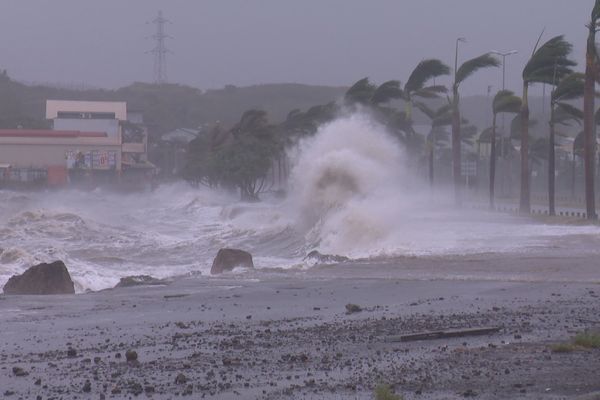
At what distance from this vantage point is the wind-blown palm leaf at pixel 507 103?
49312 millimetres

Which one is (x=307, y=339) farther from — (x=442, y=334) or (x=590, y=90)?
(x=590, y=90)

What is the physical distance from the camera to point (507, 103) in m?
49.2

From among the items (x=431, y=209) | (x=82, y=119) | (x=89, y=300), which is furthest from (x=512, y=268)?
(x=82, y=119)

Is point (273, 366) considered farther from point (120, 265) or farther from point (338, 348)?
point (120, 265)

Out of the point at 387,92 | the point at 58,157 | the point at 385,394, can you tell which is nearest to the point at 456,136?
the point at 387,92

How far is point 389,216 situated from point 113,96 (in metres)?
170

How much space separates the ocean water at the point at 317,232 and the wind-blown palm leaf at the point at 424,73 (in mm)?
7924

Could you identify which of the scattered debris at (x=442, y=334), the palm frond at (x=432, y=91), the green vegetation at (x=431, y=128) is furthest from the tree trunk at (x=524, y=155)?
the scattered debris at (x=442, y=334)

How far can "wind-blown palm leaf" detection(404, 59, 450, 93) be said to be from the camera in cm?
5609

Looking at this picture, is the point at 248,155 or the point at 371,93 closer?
the point at 371,93

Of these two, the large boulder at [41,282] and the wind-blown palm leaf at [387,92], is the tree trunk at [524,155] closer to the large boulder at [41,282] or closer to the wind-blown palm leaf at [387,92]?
the wind-blown palm leaf at [387,92]

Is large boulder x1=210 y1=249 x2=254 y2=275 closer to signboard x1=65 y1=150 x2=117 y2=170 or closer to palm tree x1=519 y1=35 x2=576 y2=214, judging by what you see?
palm tree x1=519 y1=35 x2=576 y2=214

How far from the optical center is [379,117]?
6203 cm

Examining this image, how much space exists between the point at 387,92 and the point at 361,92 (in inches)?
165
